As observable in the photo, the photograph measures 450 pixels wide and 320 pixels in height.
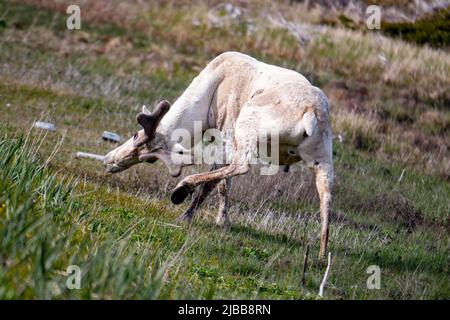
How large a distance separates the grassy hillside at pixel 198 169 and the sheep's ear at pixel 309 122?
1.29 meters

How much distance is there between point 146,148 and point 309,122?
2.48m

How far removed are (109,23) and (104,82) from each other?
6499mm

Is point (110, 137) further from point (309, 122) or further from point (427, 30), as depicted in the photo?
point (427, 30)

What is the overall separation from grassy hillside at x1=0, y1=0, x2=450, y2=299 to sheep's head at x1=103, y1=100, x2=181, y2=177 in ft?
1.35

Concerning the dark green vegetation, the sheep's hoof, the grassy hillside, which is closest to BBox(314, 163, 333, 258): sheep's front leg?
the grassy hillside

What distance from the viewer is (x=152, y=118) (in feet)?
31.3

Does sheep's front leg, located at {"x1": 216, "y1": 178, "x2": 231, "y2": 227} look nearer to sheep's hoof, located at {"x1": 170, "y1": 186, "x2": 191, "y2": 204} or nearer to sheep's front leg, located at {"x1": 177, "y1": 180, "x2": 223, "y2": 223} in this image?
sheep's front leg, located at {"x1": 177, "y1": 180, "x2": 223, "y2": 223}

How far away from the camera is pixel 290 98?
8445 millimetres

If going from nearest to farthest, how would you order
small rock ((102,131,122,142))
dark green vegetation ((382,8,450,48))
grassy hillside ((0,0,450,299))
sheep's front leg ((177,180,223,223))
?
grassy hillside ((0,0,450,299)) → sheep's front leg ((177,180,223,223)) → small rock ((102,131,122,142)) → dark green vegetation ((382,8,450,48))

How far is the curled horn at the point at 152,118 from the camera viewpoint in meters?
9.43

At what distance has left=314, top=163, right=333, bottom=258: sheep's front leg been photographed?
8172mm

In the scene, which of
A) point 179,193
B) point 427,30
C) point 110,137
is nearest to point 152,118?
point 179,193
